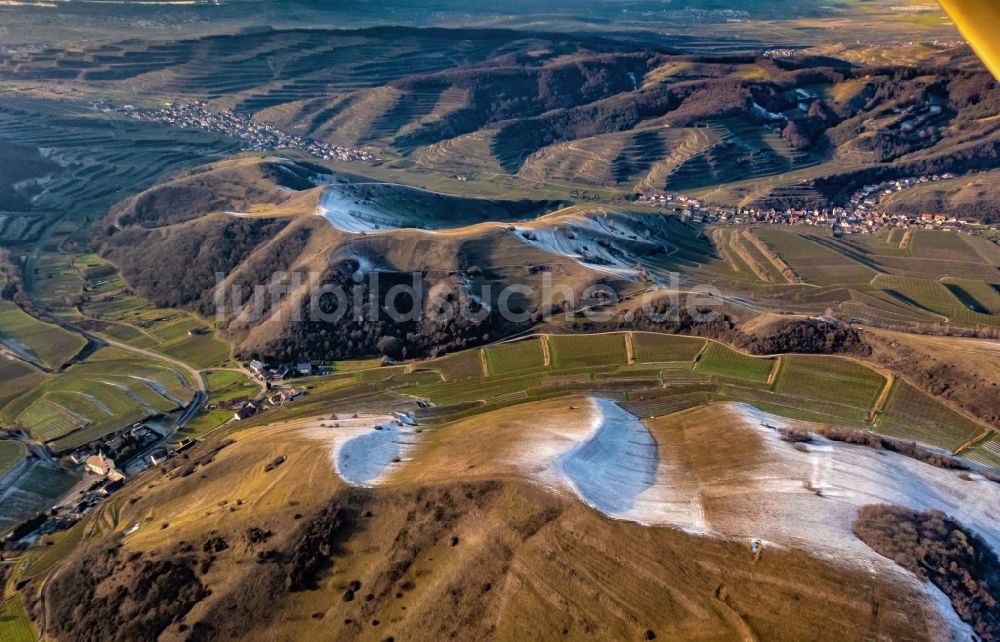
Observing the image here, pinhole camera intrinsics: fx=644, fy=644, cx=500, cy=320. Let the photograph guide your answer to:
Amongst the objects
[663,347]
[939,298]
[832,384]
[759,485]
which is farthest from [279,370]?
[939,298]

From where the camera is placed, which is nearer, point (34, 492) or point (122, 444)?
point (34, 492)

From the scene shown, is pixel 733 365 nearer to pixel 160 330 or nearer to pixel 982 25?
pixel 982 25

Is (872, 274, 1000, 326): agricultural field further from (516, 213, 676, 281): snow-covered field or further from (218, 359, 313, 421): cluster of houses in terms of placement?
(218, 359, 313, 421): cluster of houses

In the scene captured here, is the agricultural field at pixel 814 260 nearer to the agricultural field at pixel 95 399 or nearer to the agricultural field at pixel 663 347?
the agricultural field at pixel 663 347

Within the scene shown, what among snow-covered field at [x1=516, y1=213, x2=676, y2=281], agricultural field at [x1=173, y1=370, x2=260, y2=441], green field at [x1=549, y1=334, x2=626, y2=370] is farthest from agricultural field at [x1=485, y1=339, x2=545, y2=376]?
agricultural field at [x1=173, y1=370, x2=260, y2=441]

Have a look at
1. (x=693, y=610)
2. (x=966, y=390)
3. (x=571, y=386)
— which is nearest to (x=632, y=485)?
(x=693, y=610)
